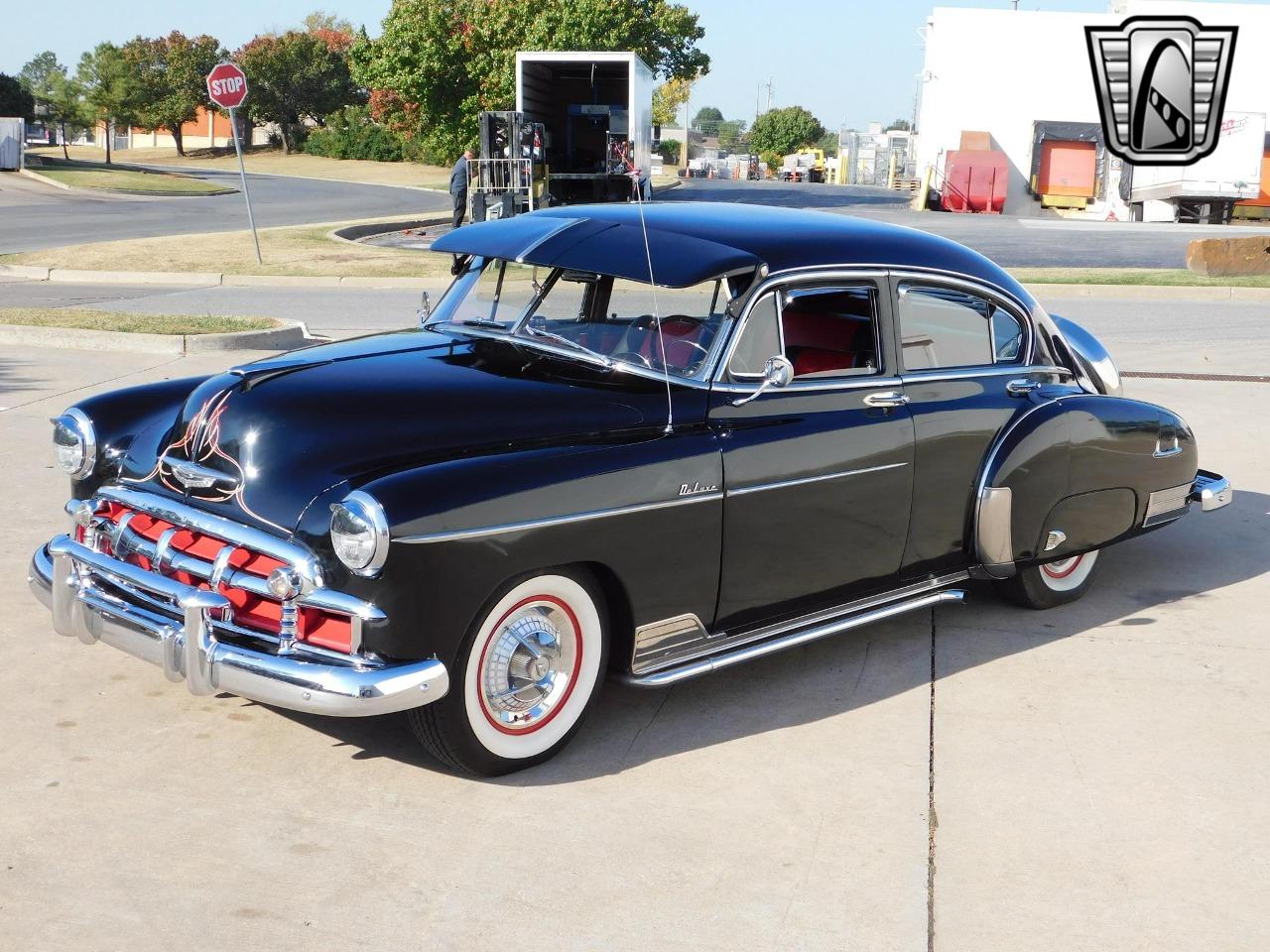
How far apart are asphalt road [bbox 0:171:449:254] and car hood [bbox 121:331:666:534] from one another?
20.0 meters

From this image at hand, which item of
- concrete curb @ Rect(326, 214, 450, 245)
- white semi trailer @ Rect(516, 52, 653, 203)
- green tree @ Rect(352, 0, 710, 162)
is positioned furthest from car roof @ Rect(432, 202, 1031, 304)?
green tree @ Rect(352, 0, 710, 162)

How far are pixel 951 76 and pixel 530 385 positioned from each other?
48.7m

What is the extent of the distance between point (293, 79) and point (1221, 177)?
200 feet

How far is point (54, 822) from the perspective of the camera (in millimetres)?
3744

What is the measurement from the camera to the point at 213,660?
12.6ft

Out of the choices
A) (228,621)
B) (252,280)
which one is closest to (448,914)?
(228,621)

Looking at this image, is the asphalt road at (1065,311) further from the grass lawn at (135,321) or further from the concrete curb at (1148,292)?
the grass lawn at (135,321)

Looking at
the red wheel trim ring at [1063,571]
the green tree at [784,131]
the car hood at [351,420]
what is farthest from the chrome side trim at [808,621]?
the green tree at [784,131]

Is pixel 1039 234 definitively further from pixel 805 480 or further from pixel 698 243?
pixel 805 480

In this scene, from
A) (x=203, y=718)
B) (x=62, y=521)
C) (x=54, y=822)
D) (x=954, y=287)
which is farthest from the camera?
(x=62, y=521)

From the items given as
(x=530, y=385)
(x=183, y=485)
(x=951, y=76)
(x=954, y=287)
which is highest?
(x=951, y=76)

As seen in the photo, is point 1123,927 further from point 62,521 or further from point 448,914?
point 62,521
